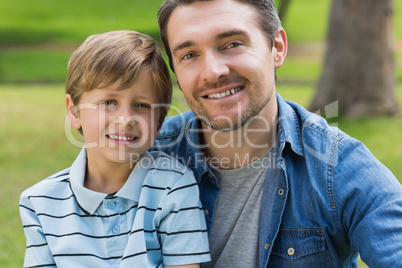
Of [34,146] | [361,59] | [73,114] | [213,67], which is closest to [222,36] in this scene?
[213,67]

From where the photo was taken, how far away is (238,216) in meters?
2.52

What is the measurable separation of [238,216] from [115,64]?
891 millimetres

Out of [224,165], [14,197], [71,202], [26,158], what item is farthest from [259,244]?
[26,158]

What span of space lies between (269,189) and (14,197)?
12.1 feet

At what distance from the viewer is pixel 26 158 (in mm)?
6621

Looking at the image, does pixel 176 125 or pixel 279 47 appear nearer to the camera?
pixel 279 47

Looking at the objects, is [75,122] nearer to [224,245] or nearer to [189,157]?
[189,157]

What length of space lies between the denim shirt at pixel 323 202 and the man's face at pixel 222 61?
230mm

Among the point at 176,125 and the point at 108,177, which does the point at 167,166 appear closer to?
the point at 108,177

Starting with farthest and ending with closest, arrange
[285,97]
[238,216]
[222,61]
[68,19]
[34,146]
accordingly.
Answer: [68,19]
[285,97]
[34,146]
[238,216]
[222,61]

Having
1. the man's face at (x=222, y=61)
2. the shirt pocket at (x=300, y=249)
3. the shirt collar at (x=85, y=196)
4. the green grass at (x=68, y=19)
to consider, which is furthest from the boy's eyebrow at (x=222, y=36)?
the green grass at (x=68, y=19)

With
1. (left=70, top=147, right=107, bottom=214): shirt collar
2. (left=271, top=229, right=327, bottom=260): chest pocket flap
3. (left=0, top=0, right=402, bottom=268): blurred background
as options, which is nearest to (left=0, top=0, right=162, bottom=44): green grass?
(left=0, top=0, right=402, bottom=268): blurred background

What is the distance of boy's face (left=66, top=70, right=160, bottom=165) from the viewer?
2.37m

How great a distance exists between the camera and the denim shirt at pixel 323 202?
2.15 meters
